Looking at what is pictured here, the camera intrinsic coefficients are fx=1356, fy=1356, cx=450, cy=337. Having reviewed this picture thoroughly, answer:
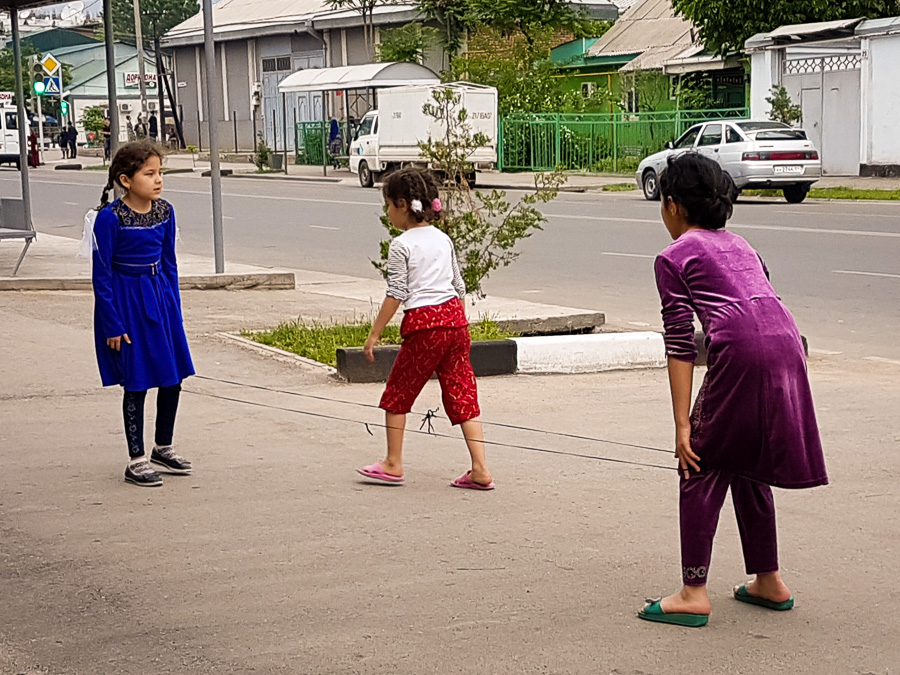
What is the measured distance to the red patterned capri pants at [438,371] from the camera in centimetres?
598

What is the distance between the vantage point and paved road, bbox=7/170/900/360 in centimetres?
1209

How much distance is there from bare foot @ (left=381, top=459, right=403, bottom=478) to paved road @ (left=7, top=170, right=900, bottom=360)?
16.3 ft

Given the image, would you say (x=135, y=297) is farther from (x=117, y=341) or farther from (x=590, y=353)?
(x=590, y=353)

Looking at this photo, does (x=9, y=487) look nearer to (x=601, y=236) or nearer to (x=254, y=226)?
(x=601, y=236)

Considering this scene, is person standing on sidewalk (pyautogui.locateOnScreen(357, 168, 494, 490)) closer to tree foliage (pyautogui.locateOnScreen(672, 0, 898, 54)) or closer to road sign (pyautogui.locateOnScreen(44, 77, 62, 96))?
tree foliage (pyautogui.locateOnScreen(672, 0, 898, 54))

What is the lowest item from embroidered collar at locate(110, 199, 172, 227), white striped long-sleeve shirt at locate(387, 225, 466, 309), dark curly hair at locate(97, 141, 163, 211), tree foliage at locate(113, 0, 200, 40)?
white striped long-sleeve shirt at locate(387, 225, 466, 309)

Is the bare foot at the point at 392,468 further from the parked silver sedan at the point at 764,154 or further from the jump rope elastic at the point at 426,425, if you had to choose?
the parked silver sedan at the point at 764,154

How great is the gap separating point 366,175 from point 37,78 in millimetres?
18440

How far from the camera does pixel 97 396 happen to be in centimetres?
819

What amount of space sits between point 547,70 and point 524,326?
32953 mm

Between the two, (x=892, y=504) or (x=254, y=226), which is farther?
(x=254, y=226)

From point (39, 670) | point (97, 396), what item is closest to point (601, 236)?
point (97, 396)

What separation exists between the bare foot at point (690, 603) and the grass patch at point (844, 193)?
74.7ft

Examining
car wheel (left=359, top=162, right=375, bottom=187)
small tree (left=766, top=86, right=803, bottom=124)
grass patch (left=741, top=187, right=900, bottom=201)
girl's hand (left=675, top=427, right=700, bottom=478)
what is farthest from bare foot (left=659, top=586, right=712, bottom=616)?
car wheel (left=359, top=162, right=375, bottom=187)
